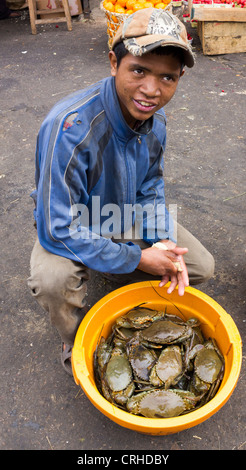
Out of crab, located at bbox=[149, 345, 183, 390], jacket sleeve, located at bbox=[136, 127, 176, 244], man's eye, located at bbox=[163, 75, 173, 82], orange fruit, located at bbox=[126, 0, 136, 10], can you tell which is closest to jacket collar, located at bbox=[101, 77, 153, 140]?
man's eye, located at bbox=[163, 75, 173, 82]

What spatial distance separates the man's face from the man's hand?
64 centimetres

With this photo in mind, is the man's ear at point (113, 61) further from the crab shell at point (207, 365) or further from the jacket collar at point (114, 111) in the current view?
the crab shell at point (207, 365)

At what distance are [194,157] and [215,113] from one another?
32.8 inches

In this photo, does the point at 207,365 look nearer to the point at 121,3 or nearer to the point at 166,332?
the point at 166,332

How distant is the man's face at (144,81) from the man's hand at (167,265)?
25.3 inches

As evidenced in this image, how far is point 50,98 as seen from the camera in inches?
176

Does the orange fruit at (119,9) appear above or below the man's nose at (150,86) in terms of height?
below

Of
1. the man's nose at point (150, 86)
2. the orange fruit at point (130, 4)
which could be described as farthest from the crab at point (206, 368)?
the orange fruit at point (130, 4)

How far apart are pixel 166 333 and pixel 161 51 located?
128 centimetres

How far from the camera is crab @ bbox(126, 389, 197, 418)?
173 centimetres

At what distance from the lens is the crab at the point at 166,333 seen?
1962mm

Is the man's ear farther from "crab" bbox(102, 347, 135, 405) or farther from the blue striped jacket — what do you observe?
"crab" bbox(102, 347, 135, 405)

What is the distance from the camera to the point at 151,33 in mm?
1455

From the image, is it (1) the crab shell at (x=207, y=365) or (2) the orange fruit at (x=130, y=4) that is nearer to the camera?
(1) the crab shell at (x=207, y=365)
